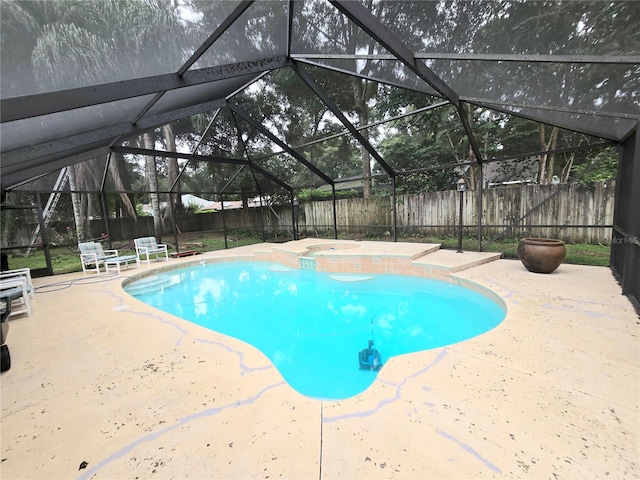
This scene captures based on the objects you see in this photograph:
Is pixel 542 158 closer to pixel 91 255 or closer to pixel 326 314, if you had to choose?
pixel 326 314

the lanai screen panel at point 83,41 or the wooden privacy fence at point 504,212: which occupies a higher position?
the lanai screen panel at point 83,41

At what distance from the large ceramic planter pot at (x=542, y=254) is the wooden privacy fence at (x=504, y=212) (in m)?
0.69

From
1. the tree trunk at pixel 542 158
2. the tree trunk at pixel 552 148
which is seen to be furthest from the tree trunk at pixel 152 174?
the tree trunk at pixel 552 148

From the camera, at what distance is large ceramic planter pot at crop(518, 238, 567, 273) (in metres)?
4.40

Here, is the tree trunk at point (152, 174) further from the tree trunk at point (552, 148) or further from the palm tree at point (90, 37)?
the tree trunk at point (552, 148)

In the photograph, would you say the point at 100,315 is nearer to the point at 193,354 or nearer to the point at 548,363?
the point at 193,354

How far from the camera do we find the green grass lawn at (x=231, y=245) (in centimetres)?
594

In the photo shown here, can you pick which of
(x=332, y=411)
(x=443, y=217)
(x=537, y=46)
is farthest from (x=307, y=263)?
(x=537, y=46)

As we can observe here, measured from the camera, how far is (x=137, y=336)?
9.43 feet

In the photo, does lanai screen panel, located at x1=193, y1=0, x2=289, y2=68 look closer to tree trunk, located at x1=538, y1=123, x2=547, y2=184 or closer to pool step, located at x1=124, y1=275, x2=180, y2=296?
pool step, located at x1=124, y1=275, x2=180, y2=296

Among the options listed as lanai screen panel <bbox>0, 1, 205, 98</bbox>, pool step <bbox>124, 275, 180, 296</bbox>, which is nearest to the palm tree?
lanai screen panel <bbox>0, 1, 205, 98</bbox>

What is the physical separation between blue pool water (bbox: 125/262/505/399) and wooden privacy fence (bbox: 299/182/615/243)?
9.23 feet

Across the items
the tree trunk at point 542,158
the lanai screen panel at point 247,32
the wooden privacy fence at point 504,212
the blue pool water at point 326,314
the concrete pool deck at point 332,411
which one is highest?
the lanai screen panel at point 247,32

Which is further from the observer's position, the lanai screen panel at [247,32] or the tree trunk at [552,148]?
the tree trunk at [552,148]
